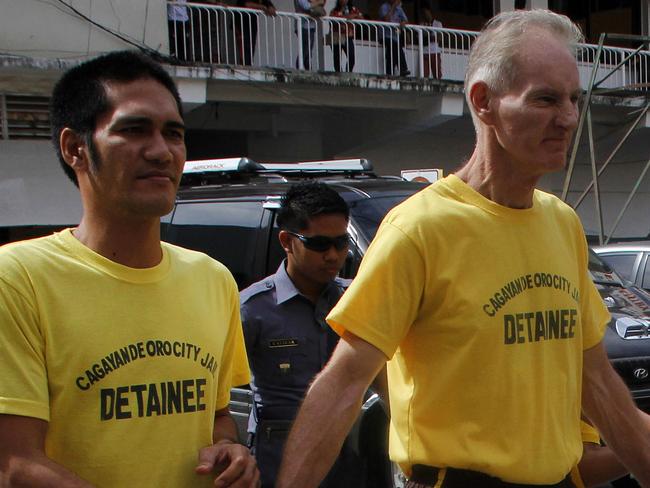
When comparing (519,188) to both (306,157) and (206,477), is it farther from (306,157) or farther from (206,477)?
(306,157)

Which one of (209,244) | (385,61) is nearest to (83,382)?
(209,244)

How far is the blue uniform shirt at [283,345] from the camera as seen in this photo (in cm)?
353

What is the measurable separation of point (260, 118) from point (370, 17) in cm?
336

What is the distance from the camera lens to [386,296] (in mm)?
2035

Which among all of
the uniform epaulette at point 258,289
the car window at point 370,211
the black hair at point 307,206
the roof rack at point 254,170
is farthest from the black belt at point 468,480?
the roof rack at point 254,170

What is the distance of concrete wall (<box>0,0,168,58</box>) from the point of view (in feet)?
35.8

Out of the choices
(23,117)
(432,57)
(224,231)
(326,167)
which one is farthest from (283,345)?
(432,57)

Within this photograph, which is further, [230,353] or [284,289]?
[284,289]

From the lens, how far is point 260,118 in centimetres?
1439

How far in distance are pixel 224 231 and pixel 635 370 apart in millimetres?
2615

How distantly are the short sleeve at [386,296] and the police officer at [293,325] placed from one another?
1.50 m

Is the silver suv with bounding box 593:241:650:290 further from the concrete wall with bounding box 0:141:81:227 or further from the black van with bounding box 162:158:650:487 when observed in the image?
the concrete wall with bounding box 0:141:81:227

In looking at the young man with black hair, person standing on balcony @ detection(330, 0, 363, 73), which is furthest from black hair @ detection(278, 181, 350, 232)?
person standing on balcony @ detection(330, 0, 363, 73)

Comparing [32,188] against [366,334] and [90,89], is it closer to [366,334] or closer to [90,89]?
[90,89]
